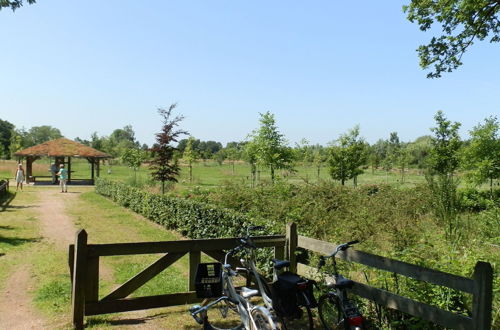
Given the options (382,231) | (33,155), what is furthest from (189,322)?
(33,155)

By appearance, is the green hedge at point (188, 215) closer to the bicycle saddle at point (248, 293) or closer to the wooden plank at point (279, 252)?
the wooden plank at point (279, 252)

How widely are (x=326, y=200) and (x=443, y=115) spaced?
70.6 ft

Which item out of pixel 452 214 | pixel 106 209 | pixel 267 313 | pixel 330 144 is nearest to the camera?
pixel 267 313

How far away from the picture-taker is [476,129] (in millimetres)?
23516

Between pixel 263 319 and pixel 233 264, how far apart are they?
2103 mm

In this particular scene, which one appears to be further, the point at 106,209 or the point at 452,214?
the point at 106,209

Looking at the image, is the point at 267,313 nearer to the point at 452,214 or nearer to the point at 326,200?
the point at 452,214

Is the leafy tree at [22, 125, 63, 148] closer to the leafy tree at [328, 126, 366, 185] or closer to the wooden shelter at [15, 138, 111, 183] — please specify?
the wooden shelter at [15, 138, 111, 183]

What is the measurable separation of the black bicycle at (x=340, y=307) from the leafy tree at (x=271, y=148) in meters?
22.0

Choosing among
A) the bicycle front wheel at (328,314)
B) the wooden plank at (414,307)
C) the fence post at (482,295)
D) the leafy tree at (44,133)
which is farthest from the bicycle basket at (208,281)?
the leafy tree at (44,133)

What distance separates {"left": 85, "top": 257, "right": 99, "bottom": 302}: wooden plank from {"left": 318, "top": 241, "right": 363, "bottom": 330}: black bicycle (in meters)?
2.82

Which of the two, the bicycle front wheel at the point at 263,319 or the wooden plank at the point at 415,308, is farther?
the bicycle front wheel at the point at 263,319

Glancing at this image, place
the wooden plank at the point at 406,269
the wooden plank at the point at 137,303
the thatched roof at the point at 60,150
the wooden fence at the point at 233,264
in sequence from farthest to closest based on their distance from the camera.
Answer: the thatched roof at the point at 60,150
the wooden plank at the point at 137,303
the wooden plank at the point at 406,269
the wooden fence at the point at 233,264

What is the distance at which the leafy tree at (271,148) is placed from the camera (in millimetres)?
27422
